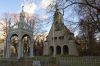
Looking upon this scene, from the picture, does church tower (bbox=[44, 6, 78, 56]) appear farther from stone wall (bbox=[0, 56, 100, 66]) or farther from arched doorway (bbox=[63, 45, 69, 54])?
stone wall (bbox=[0, 56, 100, 66])

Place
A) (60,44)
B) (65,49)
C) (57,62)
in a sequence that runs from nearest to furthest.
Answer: (57,62), (60,44), (65,49)

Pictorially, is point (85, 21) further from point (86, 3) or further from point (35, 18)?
point (35, 18)

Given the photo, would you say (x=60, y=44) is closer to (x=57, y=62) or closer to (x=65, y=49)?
(x=65, y=49)

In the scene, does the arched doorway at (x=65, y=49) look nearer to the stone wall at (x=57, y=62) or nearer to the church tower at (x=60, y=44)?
the church tower at (x=60, y=44)

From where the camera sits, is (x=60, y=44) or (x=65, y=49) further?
(x=65, y=49)

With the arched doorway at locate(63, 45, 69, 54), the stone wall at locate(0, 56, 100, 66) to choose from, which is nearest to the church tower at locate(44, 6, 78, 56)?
the arched doorway at locate(63, 45, 69, 54)

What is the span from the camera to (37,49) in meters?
72.1

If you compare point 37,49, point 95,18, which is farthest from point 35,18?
point 95,18

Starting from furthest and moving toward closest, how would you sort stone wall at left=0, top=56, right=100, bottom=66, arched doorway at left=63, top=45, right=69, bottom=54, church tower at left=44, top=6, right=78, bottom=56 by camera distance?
arched doorway at left=63, top=45, right=69, bottom=54 → church tower at left=44, top=6, right=78, bottom=56 → stone wall at left=0, top=56, right=100, bottom=66

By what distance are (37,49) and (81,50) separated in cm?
1947

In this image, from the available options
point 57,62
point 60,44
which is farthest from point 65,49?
point 57,62

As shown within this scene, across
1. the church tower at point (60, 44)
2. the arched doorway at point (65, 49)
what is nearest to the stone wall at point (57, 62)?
the church tower at point (60, 44)

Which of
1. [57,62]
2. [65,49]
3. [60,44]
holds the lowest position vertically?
[57,62]

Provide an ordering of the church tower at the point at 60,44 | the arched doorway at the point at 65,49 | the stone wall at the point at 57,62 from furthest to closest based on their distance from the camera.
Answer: the arched doorway at the point at 65,49 → the church tower at the point at 60,44 → the stone wall at the point at 57,62
